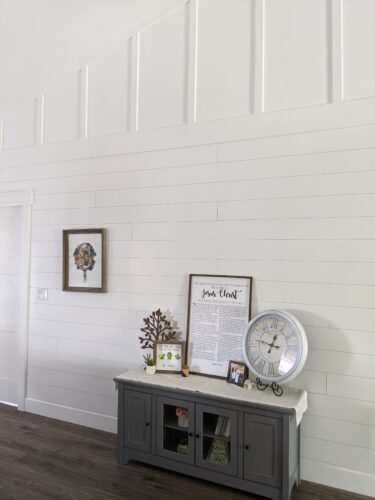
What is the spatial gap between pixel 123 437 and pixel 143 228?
1.63 m

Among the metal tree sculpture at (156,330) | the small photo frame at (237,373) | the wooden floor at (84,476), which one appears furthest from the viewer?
the metal tree sculpture at (156,330)

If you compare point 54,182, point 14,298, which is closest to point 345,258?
point 54,182

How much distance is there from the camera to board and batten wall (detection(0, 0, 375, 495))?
2.52 metres

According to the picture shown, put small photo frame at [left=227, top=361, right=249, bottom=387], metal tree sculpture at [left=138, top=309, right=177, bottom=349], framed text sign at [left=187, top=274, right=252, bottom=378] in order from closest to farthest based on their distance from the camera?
small photo frame at [left=227, top=361, right=249, bottom=387]
framed text sign at [left=187, top=274, right=252, bottom=378]
metal tree sculpture at [left=138, top=309, right=177, bottom=349]

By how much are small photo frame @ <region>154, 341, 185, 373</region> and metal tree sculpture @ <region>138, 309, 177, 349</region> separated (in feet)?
0.36

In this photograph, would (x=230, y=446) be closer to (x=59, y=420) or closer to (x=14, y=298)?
(x=59, y=420)

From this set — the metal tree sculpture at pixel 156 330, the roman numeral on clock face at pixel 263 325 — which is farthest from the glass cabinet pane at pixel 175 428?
the roman numeral on clock face at pixel 263 325

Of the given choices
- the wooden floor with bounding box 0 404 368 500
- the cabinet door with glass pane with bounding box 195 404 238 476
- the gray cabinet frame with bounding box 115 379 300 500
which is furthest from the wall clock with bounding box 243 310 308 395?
the wooden floor with bounding box 0 404 368 500

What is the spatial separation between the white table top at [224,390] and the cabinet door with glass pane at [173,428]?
0.38ft

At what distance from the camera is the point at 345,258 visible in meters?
2.52

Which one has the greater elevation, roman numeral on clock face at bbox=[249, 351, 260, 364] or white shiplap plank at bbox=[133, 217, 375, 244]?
white shiplap plank at bbox=[133, 217, 375, 244]

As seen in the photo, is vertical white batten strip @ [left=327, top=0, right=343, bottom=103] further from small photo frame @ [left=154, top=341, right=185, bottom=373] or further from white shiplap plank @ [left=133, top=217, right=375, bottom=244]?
small photo frame @ [left=154, top=341, right=185, bottom=373]

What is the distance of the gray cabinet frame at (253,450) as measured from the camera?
2275 mm

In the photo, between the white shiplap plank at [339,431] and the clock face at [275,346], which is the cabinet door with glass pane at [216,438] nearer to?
the clock face at [275,346]
